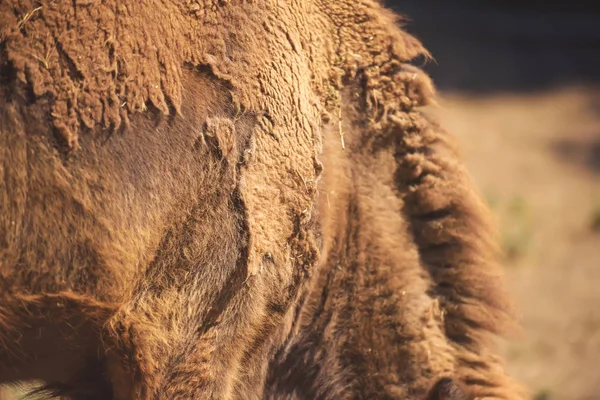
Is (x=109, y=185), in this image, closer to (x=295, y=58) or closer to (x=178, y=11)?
(x=178, y=11)

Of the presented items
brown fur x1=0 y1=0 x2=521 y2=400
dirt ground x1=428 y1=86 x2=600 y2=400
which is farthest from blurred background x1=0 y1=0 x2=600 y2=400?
brown fur x1=0 y1=0 x2=521 y2=400

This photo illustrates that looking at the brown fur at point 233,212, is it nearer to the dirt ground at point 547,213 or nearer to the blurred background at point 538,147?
the blurred background at point 538,147

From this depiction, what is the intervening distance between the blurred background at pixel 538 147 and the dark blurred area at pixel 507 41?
0.01 m

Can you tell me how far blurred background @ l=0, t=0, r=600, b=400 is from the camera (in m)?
5.39

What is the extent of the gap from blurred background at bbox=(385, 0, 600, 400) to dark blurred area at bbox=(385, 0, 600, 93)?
15 mm

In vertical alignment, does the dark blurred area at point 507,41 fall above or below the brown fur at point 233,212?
below

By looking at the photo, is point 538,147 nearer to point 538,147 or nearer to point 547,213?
point 538,147

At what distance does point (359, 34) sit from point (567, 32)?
29.4 feet

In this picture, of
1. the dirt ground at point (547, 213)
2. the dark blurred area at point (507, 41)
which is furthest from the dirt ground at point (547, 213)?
the dark blurred area at point (507, 41)

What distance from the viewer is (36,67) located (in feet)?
5.78

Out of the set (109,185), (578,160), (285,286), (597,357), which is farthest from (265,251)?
(578,160)

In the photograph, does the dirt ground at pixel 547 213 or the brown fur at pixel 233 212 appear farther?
the dirt ground at pixel 547 213

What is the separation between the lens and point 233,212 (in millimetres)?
2055

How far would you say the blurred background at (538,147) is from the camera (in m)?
5.39
